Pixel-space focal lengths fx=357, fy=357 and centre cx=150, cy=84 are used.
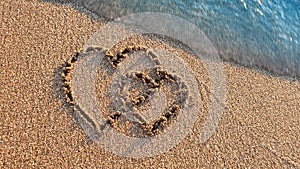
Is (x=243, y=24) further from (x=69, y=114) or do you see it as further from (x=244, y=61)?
(x=69, y=114)

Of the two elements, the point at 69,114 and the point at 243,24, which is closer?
the point at 69,114

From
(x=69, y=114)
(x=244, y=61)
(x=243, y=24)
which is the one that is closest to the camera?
(x=69, y=114)

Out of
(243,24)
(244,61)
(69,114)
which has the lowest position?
(69,114)

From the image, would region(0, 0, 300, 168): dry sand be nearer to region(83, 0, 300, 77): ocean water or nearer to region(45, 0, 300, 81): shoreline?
region(45, 0, 300, 81): shoreline

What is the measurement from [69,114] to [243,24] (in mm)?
2348

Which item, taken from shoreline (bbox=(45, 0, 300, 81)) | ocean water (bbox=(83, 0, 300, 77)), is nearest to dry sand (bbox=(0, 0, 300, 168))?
shoreline (bbox=(45, 0, 300, 81))

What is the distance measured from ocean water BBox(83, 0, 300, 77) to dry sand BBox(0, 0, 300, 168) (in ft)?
0.83

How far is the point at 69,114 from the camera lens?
284cm

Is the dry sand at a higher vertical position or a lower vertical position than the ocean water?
lower

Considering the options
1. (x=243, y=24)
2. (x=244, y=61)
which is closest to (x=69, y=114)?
(x=244, y=61)

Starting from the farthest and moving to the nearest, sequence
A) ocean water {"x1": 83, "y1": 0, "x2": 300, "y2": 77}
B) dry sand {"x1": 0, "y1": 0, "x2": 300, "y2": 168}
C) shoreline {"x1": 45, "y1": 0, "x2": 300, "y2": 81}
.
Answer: ocean water {"x1": 83, "y1": 0, "x2": 300, "y2": 77} → shoreline {"x1": 45, "y1": 0, "x2": 300, "y2": 81} → dry sand {"x1": 0, "y1": 0, "x2": 300, "y2": 168}

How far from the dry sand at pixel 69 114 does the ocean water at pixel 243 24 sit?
252 millimetres

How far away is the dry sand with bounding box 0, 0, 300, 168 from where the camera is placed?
2658 millimetres

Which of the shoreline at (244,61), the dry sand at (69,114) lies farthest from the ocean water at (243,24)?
the dry sand at (69,114)
